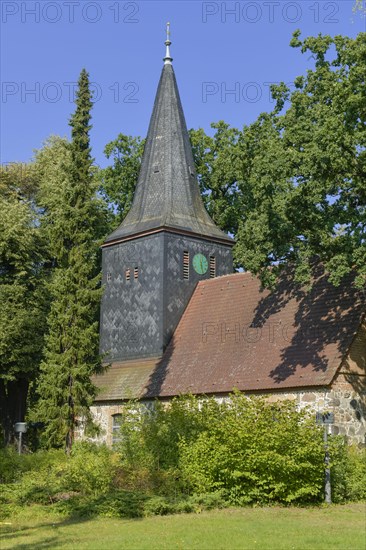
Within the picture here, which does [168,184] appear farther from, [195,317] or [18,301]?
[18,301]

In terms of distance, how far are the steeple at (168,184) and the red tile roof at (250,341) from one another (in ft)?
9.96

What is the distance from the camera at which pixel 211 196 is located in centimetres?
3922

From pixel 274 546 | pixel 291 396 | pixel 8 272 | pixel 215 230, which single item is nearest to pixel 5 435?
pixel 8 272

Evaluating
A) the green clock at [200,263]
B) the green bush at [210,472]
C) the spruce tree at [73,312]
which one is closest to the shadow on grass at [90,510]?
the green bush at [210,472]

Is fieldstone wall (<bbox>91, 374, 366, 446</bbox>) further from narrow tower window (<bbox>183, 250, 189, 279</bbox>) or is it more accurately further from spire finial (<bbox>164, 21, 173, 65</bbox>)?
spire finial (<bbox>164, 21, 173, 65</bbox>)

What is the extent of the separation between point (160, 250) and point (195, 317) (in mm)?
3169

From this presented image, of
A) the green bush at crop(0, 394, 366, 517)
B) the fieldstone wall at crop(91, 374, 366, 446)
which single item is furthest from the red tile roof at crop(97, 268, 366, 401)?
the green bush at crop(0, 394, 366, 517)

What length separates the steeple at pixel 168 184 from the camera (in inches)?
1195

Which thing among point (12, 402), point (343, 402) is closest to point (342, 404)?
point (343, 402)

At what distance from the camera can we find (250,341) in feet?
82.6

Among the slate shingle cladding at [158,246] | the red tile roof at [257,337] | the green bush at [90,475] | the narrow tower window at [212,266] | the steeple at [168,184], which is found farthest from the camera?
the narrow tower window at [212,266]

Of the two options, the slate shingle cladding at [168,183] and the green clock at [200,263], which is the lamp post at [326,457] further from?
the green clock at [200,263]

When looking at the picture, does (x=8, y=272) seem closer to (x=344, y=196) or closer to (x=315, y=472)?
(x=344, y=196)

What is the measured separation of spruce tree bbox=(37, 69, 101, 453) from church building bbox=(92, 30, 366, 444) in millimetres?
1913
